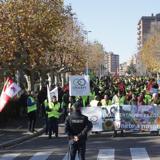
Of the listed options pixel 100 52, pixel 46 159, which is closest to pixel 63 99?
pixel 46 159

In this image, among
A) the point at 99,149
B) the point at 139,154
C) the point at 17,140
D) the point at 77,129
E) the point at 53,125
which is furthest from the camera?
the point at 53,125

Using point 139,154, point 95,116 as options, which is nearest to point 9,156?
point 139,154

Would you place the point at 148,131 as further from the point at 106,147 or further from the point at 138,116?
the point at 106,147

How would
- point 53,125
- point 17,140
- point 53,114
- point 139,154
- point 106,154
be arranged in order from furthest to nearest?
point 53,114 < point 53,125 < point 17,140 < point 106,154 < point 139,154

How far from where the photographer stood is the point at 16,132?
2698cm

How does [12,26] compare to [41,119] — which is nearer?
[41,119]

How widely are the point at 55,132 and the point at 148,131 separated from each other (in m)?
3.61

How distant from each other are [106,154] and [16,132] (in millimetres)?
9065

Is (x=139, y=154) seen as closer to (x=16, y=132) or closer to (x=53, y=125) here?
(x=53, y=125)

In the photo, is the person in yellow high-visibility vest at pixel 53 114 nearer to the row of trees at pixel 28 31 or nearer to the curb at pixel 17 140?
the curb at pixel 17 140

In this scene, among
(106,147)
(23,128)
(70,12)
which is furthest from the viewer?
(70,12)

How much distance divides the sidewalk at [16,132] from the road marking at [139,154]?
493 centimetres

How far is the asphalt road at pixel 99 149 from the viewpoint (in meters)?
18.2

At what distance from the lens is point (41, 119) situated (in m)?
34.4
